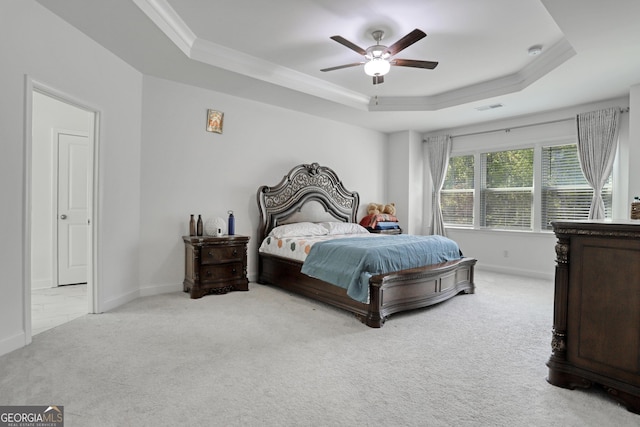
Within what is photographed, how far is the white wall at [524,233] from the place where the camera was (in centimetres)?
464

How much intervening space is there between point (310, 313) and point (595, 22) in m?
3.62

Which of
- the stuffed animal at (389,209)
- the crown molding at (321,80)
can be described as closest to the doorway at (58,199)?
the crown molding at (321,80)

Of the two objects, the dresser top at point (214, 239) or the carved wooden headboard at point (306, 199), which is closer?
the dresser top at point (214, 239)

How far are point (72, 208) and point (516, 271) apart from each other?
696 centimetres

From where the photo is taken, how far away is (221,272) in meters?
4.15

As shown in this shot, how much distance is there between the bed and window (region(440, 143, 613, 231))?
6.81 ft

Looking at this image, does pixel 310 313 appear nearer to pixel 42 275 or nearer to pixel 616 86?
pixel 42 275

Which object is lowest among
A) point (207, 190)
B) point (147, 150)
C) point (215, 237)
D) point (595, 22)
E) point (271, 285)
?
point (271, 285)

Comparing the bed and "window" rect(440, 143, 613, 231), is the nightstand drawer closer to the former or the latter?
the bed

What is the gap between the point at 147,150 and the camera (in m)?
4.03

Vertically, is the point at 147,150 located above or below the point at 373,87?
below

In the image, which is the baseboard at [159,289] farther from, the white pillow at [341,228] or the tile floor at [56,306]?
the white pillow at [341,228]

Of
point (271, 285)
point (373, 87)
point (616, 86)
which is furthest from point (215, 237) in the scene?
point (616, 86)

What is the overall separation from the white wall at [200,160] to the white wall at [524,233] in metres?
3.05
